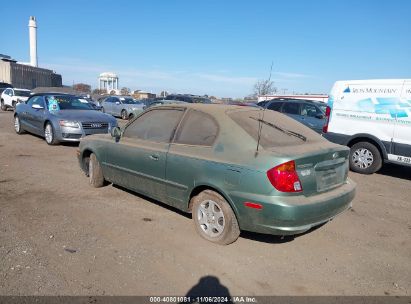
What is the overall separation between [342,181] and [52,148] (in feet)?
26.5

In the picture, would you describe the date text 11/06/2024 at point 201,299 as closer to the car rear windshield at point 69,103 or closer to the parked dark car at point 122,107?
the car rear windshield at point 69,103

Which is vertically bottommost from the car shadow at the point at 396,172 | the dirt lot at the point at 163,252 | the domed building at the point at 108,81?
the dirt lot at the point at 163,252

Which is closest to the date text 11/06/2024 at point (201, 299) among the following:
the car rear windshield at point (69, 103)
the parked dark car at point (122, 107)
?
the car rear windshield at point (69, 103)

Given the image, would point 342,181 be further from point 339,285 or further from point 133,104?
point 133,104

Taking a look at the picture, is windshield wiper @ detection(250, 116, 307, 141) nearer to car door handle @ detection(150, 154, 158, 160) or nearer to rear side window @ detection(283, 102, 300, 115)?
car door handle @ detection(150, 154, 158, 160)

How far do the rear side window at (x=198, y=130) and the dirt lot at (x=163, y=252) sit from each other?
1128mm

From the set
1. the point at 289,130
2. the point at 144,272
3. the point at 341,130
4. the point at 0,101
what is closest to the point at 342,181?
the point at 289,130

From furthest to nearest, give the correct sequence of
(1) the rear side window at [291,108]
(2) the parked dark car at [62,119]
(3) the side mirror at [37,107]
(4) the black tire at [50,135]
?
(1) the rear side window at [291,108]
(3) the side mirror at [37,107]
(4) the black tire at [50,135]
(2) the parked dark car at [62,119]

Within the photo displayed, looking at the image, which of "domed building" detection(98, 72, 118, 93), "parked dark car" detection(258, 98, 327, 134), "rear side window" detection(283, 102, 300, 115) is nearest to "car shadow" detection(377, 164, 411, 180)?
"parked dark car" detection(258, 98, 327, 134)

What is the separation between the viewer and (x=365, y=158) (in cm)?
812

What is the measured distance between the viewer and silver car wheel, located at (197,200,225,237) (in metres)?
3.92

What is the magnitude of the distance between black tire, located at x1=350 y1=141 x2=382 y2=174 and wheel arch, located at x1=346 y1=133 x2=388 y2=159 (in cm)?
7

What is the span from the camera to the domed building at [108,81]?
9462 cm

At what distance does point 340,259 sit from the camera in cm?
377
